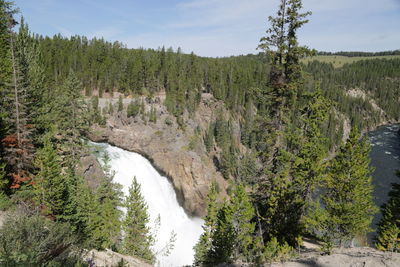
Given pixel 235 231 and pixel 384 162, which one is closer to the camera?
pixel 235 231

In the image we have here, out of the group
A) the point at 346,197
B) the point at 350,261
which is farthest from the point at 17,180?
the point at 346,197

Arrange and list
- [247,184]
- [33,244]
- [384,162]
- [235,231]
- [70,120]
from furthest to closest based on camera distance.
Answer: [384,162] < [70,120] < [247,184] < [235,231] < [33,244]

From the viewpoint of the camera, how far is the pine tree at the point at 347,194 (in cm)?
1902

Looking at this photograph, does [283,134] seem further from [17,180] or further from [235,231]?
[17,180]

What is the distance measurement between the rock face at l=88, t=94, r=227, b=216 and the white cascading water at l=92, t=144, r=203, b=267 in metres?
4.92

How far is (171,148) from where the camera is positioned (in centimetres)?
6931

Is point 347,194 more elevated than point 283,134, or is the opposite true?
point 283,134

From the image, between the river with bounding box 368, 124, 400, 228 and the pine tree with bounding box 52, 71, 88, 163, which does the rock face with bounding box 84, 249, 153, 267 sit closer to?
the pine tree with bounding box 52, 71, 88, 163

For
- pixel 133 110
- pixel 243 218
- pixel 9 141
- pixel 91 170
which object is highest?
pixel 133 110

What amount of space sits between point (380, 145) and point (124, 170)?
385 feet

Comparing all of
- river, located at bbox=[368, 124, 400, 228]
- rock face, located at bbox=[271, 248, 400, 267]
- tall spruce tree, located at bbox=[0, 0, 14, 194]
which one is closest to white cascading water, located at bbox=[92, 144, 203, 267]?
tall spruce tree, located at bbox=[0, 0, 14, 194]

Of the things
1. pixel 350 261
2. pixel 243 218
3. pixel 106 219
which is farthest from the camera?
pixel 106 219

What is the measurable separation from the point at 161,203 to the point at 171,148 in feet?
66.6

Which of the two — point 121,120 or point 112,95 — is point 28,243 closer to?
point 121,120
